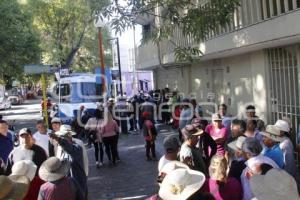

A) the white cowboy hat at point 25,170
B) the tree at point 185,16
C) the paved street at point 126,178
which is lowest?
the paved street at point 126,178

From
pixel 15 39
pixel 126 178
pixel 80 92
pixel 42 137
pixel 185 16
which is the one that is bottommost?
pixel 126 178

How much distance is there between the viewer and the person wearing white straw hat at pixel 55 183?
4.73 metres

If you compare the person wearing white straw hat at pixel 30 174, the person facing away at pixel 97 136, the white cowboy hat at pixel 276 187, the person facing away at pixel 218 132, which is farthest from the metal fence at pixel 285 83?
the white cowboy hat at pixel 276 187

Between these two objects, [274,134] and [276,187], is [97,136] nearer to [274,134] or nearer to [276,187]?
[274,134]

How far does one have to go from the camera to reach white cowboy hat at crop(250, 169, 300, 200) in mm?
3242

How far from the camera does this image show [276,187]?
10.8 feet

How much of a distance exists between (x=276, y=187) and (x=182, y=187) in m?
0.65

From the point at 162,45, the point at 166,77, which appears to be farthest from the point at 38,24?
the point at 162,45

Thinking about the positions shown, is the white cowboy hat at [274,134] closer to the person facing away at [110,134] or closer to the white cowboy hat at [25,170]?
the white cowboy hat at [25,170]

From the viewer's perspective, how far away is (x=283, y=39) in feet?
29.7

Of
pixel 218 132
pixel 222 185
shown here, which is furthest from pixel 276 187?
pixel 218 132

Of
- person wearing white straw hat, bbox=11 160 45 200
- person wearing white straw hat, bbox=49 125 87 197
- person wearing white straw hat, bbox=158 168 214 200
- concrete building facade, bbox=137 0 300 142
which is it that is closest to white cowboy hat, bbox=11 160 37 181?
person wearing white straw hat, bbox=11 160 45 200

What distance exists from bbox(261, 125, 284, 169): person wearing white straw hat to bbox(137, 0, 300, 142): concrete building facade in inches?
105

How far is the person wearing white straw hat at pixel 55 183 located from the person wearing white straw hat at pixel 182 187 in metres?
1.69
